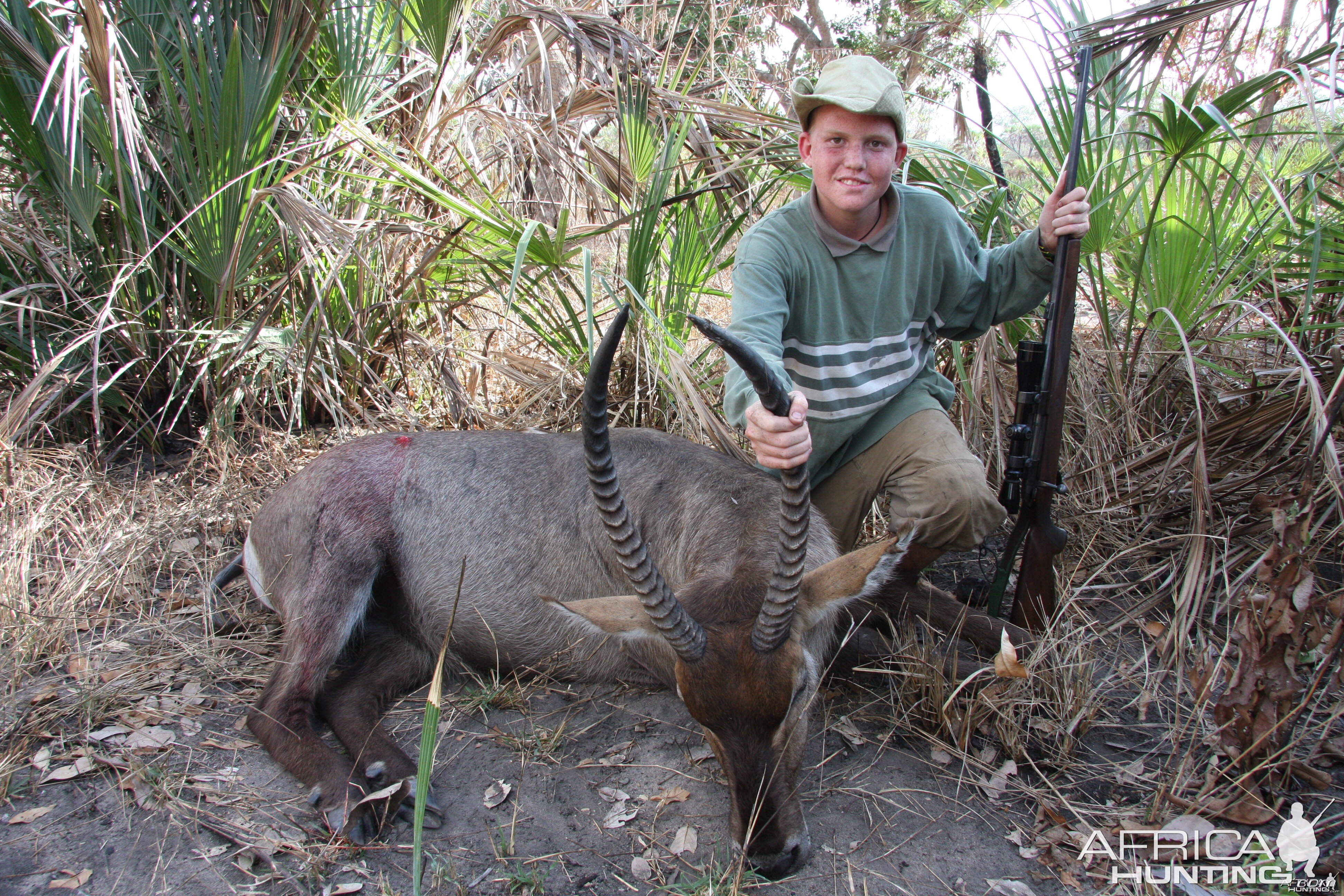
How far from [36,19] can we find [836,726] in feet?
18.0

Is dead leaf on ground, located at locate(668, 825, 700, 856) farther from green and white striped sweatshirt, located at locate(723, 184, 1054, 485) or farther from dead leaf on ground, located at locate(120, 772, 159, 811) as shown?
dead leaf on ground, located at locate(120, 772, 159, 811)

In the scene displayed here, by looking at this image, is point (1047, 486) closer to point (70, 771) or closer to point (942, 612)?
point (942, 612)

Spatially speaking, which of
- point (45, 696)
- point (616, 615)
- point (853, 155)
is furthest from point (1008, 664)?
point (45, 696)

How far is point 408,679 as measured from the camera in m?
3.91

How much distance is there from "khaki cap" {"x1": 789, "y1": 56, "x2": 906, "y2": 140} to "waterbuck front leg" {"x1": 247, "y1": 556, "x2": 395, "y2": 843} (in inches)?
107

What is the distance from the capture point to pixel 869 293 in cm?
368

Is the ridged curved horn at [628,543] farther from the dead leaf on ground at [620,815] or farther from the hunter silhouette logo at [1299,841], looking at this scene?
the hunter silhouette logo at [1299,841]

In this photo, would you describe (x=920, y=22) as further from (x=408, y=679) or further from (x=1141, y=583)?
(x=408, y=679)

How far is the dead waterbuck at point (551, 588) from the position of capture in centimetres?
262

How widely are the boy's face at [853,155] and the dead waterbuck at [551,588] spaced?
1217 mm

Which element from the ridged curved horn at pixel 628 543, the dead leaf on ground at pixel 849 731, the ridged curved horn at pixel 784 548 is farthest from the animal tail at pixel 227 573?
the dead leaf on ground at pixel 849 731

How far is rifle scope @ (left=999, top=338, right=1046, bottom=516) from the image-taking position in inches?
143

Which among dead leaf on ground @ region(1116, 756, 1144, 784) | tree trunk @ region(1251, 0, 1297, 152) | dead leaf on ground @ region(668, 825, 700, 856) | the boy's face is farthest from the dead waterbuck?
tree trunk @ region(1251, 0, 1297, 152)

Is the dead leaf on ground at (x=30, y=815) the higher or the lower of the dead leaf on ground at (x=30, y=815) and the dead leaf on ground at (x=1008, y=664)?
the lower
